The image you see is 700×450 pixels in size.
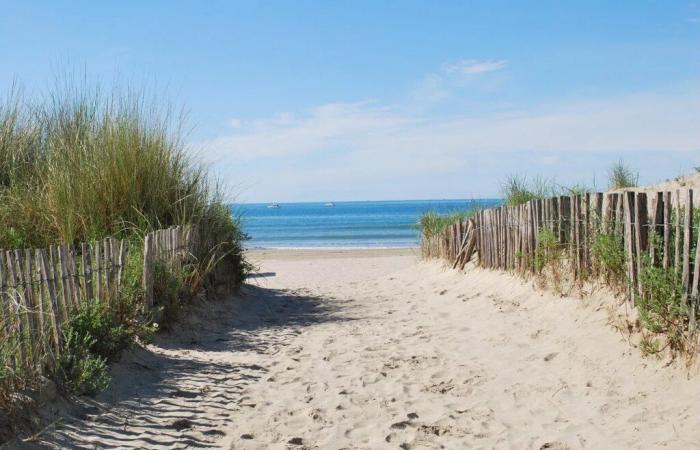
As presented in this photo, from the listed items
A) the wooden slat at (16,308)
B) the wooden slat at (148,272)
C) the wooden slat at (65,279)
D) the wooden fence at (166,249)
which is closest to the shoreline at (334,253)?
the wooden fence at (166,249)

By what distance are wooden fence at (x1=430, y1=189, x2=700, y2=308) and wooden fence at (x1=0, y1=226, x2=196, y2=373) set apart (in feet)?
13.9

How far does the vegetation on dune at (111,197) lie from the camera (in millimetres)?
6594

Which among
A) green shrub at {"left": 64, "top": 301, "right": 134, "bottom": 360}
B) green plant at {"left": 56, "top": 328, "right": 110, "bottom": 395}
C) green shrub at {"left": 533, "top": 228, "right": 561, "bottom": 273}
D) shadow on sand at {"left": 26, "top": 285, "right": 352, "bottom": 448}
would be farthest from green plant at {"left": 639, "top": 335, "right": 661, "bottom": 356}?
green shrub at {"left": 64, "top": 301, "right": 134, "bottom": 360}

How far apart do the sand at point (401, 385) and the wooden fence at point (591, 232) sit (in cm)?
50

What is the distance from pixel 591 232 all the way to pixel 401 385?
2.70 metres

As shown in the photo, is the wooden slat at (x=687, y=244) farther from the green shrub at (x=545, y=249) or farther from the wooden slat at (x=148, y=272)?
the wooden slat at (x=148, y=272)

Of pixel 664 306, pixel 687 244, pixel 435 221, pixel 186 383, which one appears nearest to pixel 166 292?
pixel 186 383

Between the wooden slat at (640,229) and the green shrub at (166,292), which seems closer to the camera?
the wooden slat at (640,229)

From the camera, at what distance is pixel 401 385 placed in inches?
214

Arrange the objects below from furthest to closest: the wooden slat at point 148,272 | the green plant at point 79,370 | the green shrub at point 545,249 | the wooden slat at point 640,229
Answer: the green shrub at point 545,249, the wooden slat at point 148,272, the wooden slat at point 640,229, the green plant at point 79,370

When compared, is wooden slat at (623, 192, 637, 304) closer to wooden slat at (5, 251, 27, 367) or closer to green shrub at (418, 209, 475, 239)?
wooden slat at (5, 251, 27, 367)

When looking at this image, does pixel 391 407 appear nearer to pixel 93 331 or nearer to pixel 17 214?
pixel 93 331

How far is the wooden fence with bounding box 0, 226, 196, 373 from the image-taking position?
14.0ft

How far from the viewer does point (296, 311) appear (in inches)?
370
